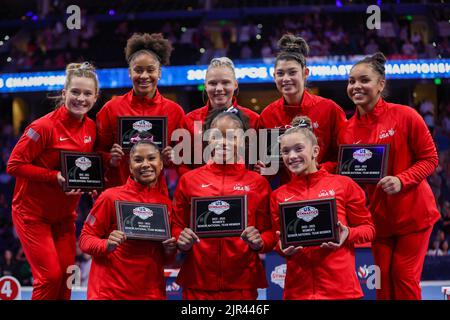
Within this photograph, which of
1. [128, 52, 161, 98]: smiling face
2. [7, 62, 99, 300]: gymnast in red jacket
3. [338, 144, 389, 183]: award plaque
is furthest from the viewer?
[128, 52, 161, 98]: smiling face

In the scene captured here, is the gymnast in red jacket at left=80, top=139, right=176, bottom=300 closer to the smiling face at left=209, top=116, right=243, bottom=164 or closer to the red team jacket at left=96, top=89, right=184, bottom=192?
the smiling face at left=209, top=116, right=243, bottom=164

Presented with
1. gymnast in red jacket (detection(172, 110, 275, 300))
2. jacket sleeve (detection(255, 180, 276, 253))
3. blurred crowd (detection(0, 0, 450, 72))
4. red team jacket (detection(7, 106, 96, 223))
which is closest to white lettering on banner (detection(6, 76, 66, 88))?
blurred crowd (detection(0, 0, 450, 72))

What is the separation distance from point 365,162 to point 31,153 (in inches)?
92.0

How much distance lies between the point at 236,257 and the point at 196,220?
342mm

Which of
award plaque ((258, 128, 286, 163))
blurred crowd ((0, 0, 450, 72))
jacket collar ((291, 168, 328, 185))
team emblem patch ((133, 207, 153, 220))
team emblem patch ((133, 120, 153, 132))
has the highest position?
blurred crowd ((0, 0, 450, 72))

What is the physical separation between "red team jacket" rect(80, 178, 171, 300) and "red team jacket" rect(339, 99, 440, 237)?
1.48 m

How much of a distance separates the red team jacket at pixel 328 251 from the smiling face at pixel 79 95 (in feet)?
5.30

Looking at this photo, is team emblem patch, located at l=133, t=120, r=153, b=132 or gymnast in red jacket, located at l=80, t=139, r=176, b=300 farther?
team emblem patch, located at l=133, t=120, r=153, b=132

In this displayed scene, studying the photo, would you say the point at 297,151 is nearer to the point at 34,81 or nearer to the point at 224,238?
the point at 224,238

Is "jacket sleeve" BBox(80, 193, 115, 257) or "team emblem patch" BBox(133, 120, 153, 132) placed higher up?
"team emblem patch" BBox(133, 120, 153, 132)

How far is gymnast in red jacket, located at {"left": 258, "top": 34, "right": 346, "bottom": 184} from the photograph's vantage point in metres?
4.42

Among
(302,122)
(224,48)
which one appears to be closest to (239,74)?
(224,48)

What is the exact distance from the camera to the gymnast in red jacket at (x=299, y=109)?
4.42 metres

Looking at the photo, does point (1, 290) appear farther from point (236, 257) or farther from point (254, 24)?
point (254, 24)
